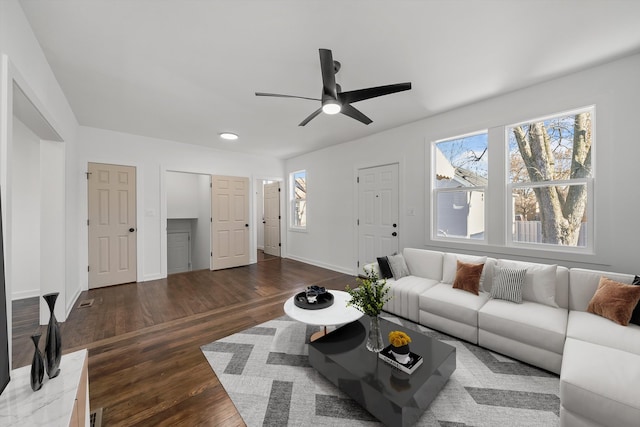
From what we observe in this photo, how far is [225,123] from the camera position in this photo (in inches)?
154

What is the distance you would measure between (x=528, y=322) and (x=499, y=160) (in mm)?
1989

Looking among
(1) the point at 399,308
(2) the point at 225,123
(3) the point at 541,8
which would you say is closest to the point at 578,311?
(1) the point at 399,308

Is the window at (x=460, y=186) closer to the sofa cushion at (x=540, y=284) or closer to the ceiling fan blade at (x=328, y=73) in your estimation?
the sofa cushion at (x=540, y=284)

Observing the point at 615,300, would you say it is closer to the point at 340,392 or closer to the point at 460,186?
the point at 460,186

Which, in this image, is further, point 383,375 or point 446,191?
point 446,191

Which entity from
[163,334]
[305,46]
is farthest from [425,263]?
[163,334]

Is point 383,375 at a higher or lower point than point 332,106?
lower

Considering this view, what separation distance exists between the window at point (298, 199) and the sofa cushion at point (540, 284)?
174 inches

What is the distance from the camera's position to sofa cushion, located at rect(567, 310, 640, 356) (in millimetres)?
1687

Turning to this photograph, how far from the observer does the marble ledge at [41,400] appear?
3.24 feet

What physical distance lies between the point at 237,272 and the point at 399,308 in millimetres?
3477

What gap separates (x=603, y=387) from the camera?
4.12 ft

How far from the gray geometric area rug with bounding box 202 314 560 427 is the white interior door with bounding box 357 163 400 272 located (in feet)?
6.92

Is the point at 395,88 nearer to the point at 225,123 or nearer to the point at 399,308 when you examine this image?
the point at 399,308
